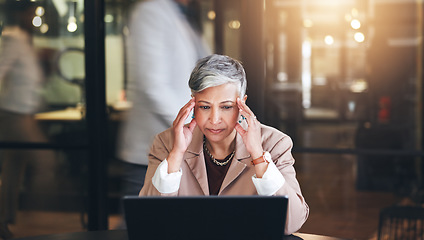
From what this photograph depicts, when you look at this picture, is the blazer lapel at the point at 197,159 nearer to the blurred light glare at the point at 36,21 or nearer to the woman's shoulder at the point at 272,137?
the woman's shoulder at the point at 272,137

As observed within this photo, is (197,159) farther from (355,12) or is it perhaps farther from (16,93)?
(355,12)

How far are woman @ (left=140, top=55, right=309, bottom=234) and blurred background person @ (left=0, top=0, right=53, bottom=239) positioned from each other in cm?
185

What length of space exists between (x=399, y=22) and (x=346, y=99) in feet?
7.27

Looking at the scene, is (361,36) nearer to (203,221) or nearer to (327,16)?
(327,16)

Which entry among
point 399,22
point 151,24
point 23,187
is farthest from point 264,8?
point 399,22

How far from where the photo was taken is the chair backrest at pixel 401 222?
3.48 metres

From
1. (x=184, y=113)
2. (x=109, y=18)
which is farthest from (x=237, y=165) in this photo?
(x=109, y=18)

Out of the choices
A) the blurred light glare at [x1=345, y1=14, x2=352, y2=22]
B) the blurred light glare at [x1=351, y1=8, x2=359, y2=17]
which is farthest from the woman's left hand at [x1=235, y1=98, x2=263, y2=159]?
the blurred light glare at [x1=345, y1=14, x2=352, y2=22]

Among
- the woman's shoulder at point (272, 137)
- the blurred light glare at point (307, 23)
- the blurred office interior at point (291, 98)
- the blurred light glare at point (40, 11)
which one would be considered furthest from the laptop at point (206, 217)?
the blurred light glare at point (307, 23)

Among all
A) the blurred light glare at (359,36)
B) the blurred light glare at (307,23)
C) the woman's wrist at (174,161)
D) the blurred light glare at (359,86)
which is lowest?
the woman's wrist at (174,161)

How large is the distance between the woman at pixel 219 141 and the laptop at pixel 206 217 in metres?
0.48

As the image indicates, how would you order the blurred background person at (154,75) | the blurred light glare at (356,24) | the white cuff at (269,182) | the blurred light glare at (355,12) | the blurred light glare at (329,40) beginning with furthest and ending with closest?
the blurred light glare at (329,40)
the blurred light glare at (355,12)
the blurred light glare at (356,24)
the blurred background person at (154,75)
the white cuff at (269,182)

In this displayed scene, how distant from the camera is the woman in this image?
71.2 inches

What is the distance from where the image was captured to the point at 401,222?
139 inches
